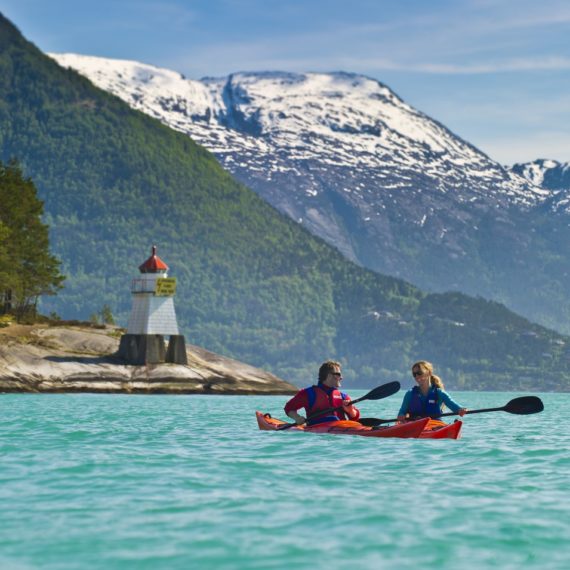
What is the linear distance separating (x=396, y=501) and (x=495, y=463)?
8.32 m

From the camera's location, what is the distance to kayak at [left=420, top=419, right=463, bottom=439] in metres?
36.1

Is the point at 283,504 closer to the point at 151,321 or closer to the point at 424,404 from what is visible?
the point at 424,404

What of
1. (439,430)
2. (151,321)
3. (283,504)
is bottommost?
(283,504)

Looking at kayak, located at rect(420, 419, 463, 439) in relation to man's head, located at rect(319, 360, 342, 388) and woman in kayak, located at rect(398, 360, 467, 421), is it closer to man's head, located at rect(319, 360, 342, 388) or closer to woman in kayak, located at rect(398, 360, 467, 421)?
woman in kayak, located at rect(398, 360, 467, 421)

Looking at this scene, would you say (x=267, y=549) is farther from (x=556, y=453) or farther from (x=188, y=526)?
(x=556, y=453)

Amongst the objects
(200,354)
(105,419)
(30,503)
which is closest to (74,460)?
(30,503)

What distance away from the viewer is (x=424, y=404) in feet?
119

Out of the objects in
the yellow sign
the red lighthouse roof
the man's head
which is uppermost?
the red lighthouse roof

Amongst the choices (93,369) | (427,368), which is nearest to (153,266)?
(93,369)

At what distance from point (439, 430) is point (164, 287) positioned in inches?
2741

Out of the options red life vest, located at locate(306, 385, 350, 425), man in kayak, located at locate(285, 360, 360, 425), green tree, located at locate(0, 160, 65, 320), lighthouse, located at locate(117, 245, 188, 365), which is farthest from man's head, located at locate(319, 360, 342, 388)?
lighthouse, located at locate(117, 245, 188, 365)

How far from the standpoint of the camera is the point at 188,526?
65.5ft

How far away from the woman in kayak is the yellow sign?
6853cm

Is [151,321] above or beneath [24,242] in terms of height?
beneath
